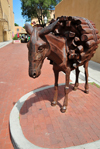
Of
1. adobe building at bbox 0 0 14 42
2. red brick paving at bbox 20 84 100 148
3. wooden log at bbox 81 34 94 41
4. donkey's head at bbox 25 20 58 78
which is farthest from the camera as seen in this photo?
adobe building at bbox 0 0 14 42

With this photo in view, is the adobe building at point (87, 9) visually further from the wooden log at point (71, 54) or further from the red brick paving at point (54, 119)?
Answer: the wooden log at point (71, 54)

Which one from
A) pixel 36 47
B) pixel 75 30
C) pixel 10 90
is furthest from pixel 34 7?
pixel 36 47

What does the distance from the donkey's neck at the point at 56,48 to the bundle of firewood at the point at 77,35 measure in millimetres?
221

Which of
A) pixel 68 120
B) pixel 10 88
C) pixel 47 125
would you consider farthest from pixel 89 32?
pixel 10 88

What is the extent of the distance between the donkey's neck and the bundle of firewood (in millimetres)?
221

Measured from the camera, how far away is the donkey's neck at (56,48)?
8.23 feet

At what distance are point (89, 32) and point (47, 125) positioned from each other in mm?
2342

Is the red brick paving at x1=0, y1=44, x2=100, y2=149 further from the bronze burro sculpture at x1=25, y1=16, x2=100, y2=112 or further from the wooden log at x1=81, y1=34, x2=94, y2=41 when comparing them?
the wooden log at x1=81, y1=34, x2=94, y2=41

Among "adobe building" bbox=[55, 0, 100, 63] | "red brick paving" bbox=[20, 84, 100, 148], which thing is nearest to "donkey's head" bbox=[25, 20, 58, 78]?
"red brick paving" bbox=[20, 84, 100, 148]

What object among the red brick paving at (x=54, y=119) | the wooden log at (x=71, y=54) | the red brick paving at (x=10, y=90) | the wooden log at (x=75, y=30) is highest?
the wooden log at (x=75, y=30)

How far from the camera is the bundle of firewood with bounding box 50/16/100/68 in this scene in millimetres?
2744

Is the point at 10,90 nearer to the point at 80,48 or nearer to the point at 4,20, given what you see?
the point at 80,48

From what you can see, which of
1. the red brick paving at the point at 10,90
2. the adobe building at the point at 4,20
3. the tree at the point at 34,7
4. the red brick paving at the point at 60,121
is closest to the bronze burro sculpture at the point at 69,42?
the red brick paving at the point at 60,121

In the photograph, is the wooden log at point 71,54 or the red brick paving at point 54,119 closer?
the red brick paving at point 54,119
